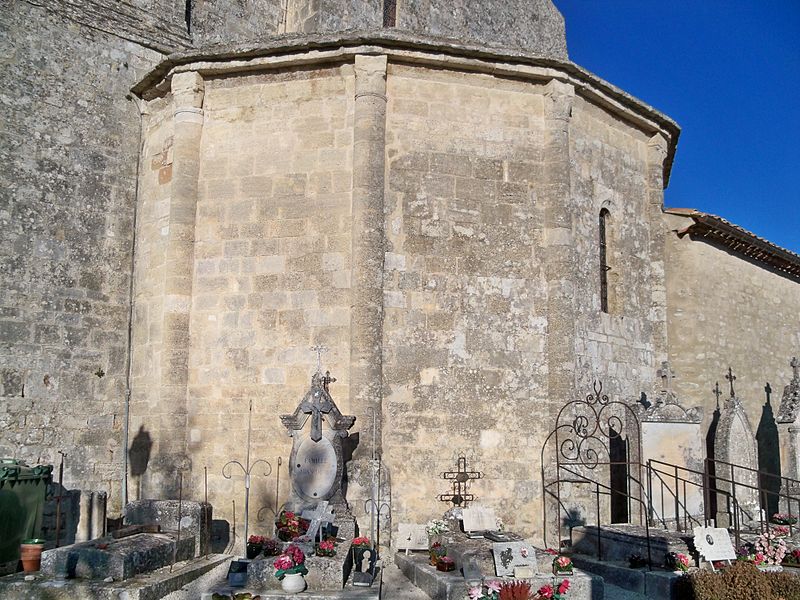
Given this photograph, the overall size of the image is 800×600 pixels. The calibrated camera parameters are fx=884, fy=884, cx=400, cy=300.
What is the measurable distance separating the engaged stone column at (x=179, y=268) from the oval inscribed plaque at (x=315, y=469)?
83.6 inches

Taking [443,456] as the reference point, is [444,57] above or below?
above

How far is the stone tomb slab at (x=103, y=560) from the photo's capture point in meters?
8.61

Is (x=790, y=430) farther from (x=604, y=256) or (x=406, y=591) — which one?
(x=406, y=591)

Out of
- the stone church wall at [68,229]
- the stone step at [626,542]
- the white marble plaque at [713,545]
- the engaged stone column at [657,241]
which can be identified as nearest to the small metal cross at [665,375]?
the engaged stone column at [657,241]

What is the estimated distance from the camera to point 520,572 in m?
9.07

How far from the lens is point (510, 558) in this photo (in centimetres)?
920

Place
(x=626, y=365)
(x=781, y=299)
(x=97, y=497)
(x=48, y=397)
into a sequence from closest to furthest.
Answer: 1. (x=97, y=497)
2. (x=48, y=397)
3. (x=626, y=365)
4. (x=781, y=299)

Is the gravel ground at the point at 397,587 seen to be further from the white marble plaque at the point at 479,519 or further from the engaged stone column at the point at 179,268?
the engaged stone column at the point at 179,268

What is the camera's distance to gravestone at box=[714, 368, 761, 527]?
1382 cm

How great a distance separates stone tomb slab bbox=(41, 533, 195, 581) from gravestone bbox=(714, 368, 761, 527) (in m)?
8.78

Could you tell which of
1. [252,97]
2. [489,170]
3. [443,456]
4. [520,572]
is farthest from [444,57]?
[520,572]

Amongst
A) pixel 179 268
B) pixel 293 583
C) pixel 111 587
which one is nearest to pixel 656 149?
pixel 179 268

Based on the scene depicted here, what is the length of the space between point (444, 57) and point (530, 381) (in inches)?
184

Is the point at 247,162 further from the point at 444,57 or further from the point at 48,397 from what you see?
the point at 48,397
